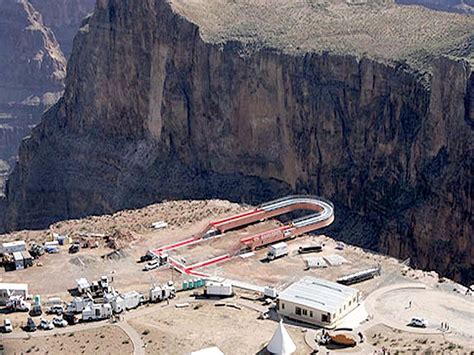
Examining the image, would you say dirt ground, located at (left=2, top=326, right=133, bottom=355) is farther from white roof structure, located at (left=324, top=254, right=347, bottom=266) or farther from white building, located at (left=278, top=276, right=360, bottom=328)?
white roof structure, located at (left=324, top=254, right=347, bottom=266)

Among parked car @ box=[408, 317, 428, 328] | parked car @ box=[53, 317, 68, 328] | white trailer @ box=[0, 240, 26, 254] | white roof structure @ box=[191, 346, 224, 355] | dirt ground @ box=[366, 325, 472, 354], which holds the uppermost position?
white trailer @ box=[0, 240, 26, 254]

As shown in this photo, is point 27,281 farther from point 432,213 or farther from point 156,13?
point 156,13

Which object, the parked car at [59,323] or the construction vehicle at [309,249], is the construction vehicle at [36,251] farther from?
the construction vehicle at [309,249]

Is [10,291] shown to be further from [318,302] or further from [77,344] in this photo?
[318,302]

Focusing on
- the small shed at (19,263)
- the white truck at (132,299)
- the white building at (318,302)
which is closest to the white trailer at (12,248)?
the small shed at (19,263)

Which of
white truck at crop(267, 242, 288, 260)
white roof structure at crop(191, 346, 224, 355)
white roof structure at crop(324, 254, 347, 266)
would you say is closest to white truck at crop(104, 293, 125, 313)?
white roof structure at crop(191, 346, 224, 355)

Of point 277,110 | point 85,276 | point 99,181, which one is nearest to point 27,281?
point 85,276

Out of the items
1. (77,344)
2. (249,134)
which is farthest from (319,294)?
(249,134)
